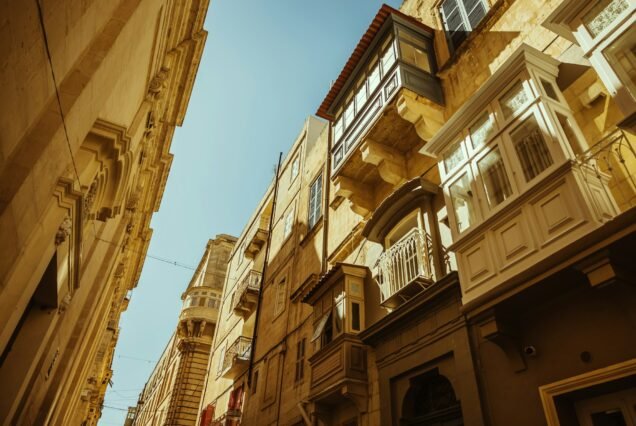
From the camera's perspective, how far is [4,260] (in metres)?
4.06

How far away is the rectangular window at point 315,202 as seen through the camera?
637 inches

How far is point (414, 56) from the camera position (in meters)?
10.7

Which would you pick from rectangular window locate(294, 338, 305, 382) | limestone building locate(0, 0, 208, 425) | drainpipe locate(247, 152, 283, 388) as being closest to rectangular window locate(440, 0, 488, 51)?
limestone building locate(0, 0, 208, 425)

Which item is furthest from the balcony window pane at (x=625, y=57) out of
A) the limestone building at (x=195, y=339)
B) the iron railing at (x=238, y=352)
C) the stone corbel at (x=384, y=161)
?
the limestone building at (x=195, y=339)

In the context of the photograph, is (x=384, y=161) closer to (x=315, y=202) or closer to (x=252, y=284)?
(x=315, y=202)

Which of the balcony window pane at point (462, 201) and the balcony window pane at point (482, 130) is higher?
the balcony window pane at point (482, 130)

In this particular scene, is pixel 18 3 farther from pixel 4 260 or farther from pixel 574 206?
pixel 574 206

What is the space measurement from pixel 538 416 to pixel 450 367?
189 centimetres

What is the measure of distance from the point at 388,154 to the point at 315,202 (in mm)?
6558

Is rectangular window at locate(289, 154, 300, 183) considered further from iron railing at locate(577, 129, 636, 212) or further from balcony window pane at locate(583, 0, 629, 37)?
iron railing at locate(577, 129, 636, 212)

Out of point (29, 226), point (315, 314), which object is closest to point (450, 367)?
point (315, 314)

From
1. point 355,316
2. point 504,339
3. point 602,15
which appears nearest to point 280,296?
point 355,316

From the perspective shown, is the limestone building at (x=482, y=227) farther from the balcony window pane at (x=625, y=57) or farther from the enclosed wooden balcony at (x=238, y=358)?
the enclosed wooden balcony at (x=238, y=358)

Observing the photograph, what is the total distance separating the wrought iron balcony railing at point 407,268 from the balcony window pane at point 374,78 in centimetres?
464
